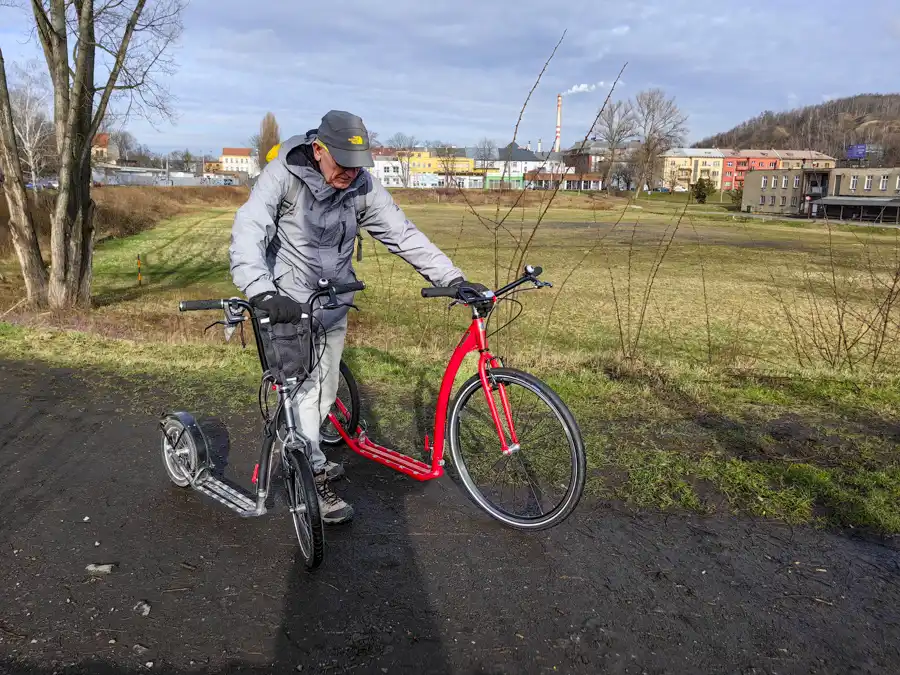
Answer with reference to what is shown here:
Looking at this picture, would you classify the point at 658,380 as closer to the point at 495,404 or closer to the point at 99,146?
the point at 495,404

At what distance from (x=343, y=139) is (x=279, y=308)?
954 mm

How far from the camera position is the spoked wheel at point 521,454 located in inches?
132

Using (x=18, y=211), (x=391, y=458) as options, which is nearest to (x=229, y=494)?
(x=391, y=458)

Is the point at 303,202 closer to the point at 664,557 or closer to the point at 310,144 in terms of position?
the point at 310,144

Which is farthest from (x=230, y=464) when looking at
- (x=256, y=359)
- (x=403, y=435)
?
(x=256, y=359)

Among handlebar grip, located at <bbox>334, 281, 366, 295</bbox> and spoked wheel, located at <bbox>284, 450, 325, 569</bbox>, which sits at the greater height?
handlebar grip, located at <bbox>334, 281, 366, 295</bbox>

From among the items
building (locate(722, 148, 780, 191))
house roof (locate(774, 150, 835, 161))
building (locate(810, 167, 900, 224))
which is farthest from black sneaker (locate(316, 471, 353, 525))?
house roof (locate(774, 150, 835, 161))

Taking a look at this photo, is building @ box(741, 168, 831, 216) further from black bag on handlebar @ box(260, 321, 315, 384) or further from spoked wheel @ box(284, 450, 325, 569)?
spoked wheel @ box(284, 450, 325, 569)

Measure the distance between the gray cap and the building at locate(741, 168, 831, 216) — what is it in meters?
82.9

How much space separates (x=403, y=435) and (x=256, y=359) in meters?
2.70

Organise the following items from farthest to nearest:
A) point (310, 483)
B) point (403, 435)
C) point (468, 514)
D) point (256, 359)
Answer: point (256, 359) < point (403, 435) < point (468, 514) < point (310, 483)

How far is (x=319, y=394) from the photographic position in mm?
3658

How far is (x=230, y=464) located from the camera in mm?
4457

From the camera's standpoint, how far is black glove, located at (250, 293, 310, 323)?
118 inches
